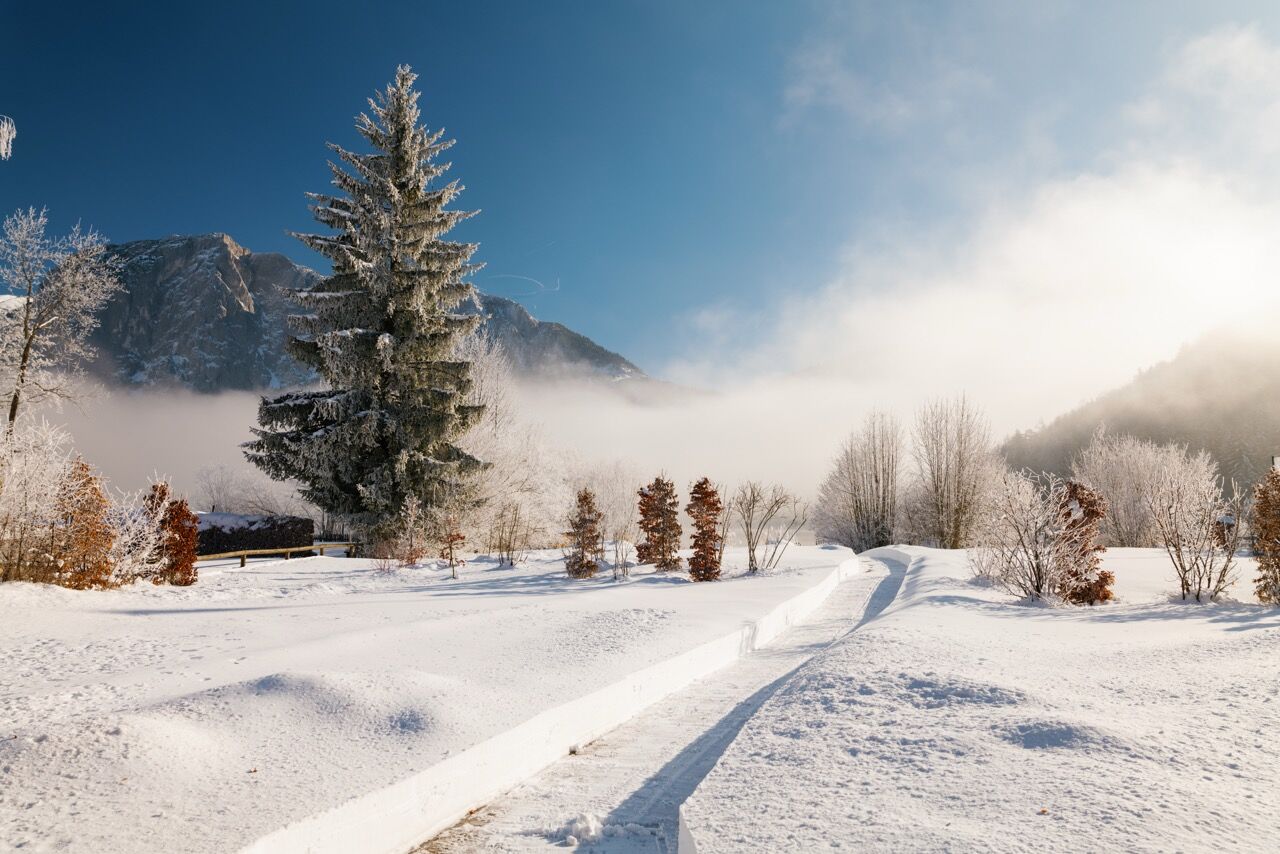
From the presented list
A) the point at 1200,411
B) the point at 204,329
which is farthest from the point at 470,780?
the point at 204,329

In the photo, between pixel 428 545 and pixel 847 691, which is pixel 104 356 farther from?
pixel 847 691

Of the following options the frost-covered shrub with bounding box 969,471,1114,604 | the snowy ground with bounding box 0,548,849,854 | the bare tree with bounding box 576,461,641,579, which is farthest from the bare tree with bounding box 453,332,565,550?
the frost-covered shrub with bounding box 969,471,1114,604

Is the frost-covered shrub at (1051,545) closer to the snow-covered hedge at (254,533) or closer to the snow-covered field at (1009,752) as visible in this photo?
the snow-covered field at (1009,752)

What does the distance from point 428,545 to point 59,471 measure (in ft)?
31.5

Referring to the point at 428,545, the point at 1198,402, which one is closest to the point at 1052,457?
the point at 1198,402

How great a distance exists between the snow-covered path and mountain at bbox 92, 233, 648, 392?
528 feet

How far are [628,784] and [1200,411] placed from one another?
4267 inches

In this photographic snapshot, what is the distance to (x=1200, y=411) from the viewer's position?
83688 millimetres

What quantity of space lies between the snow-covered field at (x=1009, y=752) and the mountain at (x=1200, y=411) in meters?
84.6

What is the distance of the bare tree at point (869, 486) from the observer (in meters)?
38.3

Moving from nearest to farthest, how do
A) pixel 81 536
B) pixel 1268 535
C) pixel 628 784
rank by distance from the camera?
pixel 628 784 < pixel 1268 535 < pixel 81 536

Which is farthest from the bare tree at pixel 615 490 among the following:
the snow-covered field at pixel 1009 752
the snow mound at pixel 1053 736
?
the snow mound at pixel 1053 736

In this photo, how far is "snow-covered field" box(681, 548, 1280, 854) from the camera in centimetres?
249

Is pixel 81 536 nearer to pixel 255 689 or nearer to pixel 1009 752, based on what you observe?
pixel 255 689
